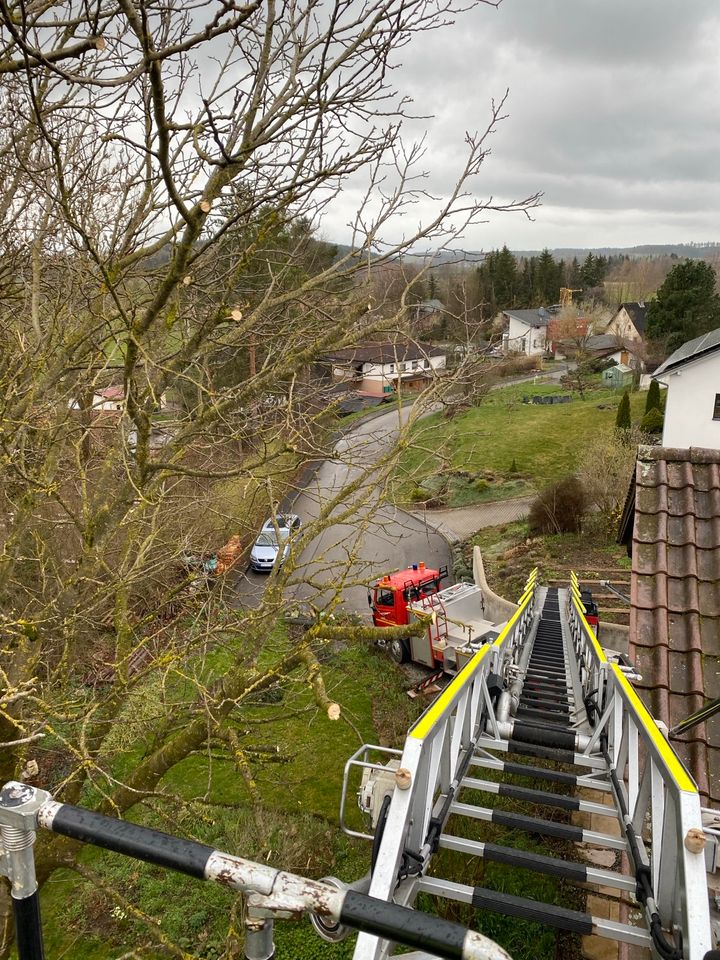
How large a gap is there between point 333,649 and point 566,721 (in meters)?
10.7

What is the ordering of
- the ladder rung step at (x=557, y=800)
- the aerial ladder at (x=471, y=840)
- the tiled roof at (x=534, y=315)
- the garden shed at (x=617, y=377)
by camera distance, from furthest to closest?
the tiled roof at (x=534, y=315)
the garden shed at (x=617, y=377)
the ladder rung step at (x=557, y=800)
the aerial ladder at (x=471, y=840)

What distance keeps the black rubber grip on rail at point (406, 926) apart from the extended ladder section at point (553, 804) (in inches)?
42.6

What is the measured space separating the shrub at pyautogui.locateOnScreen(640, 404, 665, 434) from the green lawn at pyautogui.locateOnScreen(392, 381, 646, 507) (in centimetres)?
212

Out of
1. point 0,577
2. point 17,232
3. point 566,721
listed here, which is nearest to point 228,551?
point 0,577

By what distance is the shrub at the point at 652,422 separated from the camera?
1100 inches

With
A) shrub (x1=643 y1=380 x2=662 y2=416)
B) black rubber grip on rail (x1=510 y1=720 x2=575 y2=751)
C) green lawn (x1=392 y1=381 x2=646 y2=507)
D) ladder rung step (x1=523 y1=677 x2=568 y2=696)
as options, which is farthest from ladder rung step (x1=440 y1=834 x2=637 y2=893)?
shrub (x1=643 y1=380 x2=662 y2=416)

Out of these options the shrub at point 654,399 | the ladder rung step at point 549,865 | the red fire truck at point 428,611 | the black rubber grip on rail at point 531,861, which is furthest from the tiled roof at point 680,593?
the shrub at point 654,399

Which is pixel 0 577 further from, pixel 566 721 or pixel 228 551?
Answer: pixel 566 721

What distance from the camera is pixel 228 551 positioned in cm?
953

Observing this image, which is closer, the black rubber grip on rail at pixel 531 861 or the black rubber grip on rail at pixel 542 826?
the black rubber grip on rail at pixel 531 861

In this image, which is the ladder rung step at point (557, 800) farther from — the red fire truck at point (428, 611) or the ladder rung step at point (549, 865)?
the red fire truck at point (428, 611)

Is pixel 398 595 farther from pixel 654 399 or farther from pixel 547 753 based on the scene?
pixel 654 399

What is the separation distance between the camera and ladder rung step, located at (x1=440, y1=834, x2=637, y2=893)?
2.70 m

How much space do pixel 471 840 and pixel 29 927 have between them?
2797mm
